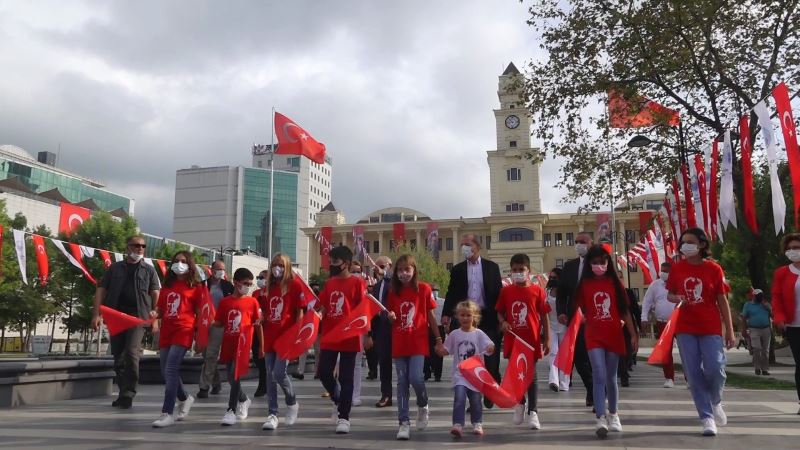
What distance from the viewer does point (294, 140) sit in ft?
→ 75.4

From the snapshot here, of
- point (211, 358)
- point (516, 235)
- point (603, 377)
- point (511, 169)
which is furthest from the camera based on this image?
point (511, 169)

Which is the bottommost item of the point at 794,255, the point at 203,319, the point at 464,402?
the point at 464,402

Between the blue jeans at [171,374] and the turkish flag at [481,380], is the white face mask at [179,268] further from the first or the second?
the turkish flag at [481,380]

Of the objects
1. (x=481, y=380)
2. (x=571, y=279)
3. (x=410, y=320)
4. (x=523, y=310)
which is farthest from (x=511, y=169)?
(x=481, y=380)

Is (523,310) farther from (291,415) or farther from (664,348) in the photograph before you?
(291,415)

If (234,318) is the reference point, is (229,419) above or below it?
below

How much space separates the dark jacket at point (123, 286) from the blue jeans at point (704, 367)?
648 cm

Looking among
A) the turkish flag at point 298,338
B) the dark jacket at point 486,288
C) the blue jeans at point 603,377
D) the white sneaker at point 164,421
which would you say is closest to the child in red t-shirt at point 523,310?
the dark jacket at point 486,288

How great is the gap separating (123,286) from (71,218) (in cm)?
3849

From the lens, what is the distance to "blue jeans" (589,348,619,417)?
5920 mm

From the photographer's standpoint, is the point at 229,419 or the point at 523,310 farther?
the point at 523,310

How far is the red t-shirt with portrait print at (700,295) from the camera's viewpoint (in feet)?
20.1

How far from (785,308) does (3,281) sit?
39681 mm

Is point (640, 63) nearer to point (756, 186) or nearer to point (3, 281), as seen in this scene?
point (756, 186)
